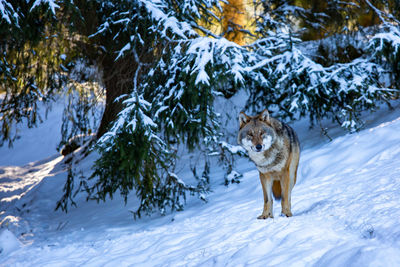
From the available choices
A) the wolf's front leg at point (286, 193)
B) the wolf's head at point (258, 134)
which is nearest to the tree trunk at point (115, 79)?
the wolf's head at point (258, 134)

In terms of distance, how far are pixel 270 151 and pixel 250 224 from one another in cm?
105

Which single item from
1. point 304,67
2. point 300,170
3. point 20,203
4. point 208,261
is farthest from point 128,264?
point 20,203

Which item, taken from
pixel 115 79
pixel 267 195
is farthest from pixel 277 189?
pixel 115 79

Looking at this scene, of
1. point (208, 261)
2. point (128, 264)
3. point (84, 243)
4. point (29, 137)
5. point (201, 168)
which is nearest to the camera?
point (208, 261)

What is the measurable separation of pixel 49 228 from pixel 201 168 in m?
4.50

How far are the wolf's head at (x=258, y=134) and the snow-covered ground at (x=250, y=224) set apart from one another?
1.00 meters

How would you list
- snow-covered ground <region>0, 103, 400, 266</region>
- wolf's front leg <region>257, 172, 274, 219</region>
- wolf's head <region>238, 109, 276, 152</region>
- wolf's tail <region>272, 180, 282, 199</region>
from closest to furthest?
1. snow-covered ground <region>0, 103, 400, 266</region>
2. wolf's head <region>238, 109, 276, 152</region>
3. wolf's front leg <region>257, 172, 274, 219</region>
4. wolf's tail <region>272, 180, 282, 199</region>

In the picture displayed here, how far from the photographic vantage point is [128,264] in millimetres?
4836

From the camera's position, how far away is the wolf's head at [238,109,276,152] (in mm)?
4688

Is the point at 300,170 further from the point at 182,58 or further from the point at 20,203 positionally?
the point at 20,203

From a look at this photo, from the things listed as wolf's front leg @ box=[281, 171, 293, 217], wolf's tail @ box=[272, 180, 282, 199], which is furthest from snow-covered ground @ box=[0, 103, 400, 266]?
wolf's tail @ box=[272, 180, 282, 199]

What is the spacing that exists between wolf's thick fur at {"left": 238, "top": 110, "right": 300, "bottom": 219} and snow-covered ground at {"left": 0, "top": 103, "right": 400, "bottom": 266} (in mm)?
360

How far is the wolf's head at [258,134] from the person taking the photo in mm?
4688

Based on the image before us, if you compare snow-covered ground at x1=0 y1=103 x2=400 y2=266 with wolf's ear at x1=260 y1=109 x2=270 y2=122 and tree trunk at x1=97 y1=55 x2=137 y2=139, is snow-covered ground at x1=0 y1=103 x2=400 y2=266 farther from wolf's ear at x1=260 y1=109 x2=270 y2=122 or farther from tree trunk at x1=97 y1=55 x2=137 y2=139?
tree trunk at x1=97 y1=55 x2=137 y2=139
